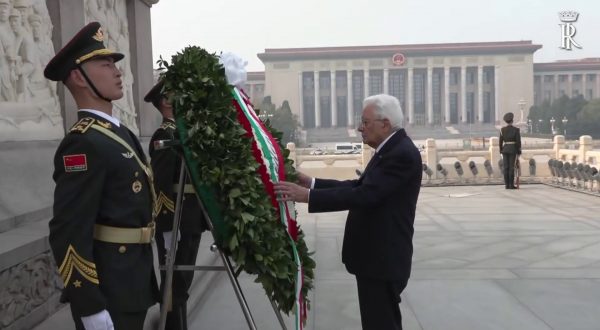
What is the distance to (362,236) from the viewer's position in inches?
95.1

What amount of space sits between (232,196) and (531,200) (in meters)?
8.49

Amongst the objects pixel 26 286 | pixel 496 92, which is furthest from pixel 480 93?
pixel 26 286

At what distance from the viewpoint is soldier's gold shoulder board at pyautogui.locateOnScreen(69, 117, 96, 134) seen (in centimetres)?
169

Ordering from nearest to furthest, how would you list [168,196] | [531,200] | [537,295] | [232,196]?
1. [232,196]
2. [168,196]
3. [537,295]
4. [531,200]

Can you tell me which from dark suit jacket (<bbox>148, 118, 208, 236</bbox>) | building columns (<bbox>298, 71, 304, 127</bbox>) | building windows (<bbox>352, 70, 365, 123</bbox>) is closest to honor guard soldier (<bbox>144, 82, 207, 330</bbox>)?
dark suit jacket (<bbox>148, 118, 208, 236</bbox>)

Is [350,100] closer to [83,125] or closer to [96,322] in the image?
[83,125]

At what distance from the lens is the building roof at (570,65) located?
78438mm

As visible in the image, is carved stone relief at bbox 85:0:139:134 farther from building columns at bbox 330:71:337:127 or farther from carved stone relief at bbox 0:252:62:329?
building columns at bbox 330:71:337:127

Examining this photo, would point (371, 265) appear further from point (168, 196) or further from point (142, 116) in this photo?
point (142, 116)

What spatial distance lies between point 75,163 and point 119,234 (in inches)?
10.7

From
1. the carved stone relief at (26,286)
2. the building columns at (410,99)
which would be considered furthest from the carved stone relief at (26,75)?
the building columns at (410,99)

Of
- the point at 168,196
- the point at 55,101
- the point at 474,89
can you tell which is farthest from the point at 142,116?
the point at 474,89

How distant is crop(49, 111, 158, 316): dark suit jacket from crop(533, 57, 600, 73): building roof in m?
86.0

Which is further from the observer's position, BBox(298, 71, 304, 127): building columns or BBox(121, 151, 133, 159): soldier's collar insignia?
BBox(298, 71, 304, 127): building columns
